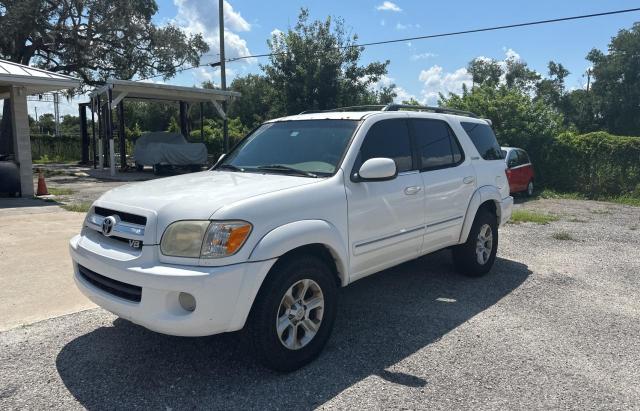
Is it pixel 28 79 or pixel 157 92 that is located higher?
pixel 157 92

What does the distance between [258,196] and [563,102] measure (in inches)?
2534

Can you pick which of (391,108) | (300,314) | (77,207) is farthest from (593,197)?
(300,314)

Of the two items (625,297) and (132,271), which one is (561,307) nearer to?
(625,297)

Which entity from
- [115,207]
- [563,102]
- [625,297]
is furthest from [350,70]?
[563,102]

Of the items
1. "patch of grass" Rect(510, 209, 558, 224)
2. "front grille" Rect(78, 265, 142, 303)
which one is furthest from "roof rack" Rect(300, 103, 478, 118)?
"patch of grass" Rect(510, 209, 558, 224)

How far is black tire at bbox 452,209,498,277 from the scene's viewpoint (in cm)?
582

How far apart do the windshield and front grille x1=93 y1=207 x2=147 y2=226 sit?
1249 mm

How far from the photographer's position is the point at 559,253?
763 cm

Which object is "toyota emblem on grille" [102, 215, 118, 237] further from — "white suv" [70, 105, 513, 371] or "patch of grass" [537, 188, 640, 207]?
"patch of grass" [537, 188, 640, 207]

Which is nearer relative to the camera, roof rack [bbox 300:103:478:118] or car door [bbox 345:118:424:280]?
car door [bbox 345:118:424:280]

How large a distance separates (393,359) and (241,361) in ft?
3.79

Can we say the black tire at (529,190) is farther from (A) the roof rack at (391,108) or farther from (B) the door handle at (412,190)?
(B) the door handle at (412,190)

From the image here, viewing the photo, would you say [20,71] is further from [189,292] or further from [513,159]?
[513,159]

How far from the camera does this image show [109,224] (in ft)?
11.9
